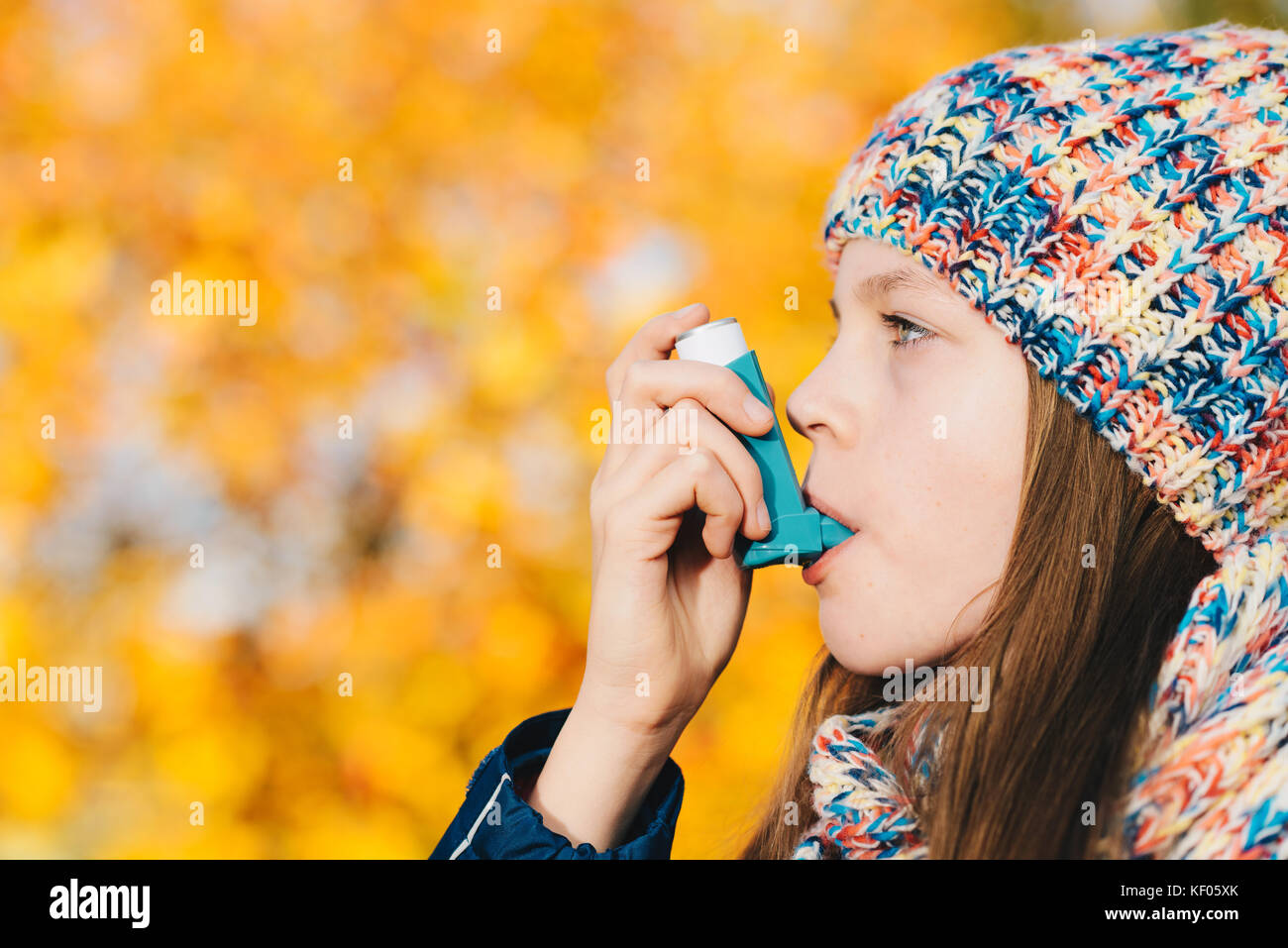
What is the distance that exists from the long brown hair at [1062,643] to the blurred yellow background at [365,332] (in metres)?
1.21

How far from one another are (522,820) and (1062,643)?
69cm

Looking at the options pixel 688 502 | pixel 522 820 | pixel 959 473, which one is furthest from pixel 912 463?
pixel 522 820

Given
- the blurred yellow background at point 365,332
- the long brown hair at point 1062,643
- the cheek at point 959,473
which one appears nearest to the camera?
the long brown hair at point 1062,643

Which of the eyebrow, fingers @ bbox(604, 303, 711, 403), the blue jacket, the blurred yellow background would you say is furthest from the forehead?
the blurred yellow background

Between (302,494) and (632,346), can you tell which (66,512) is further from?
(632,346)

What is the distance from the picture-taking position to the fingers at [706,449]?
1.12m

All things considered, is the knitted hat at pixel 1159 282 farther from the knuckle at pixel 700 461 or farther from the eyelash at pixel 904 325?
the knuckle at pixel 700 461

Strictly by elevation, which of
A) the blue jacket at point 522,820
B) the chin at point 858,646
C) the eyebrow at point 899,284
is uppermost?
the eyebrow at point 899,284

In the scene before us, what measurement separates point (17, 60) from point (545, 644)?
6.95 feet

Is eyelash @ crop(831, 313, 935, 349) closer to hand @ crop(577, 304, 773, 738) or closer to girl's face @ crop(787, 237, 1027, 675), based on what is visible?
girl's face @ crop(787, 237, 1027, 675)

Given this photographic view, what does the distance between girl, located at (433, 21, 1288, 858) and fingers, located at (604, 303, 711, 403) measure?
0.10 m

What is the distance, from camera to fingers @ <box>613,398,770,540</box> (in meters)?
1.12

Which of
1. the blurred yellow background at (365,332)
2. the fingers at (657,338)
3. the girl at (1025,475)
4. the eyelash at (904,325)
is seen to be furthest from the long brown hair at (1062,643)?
the blurred yellow background at (365,332)
